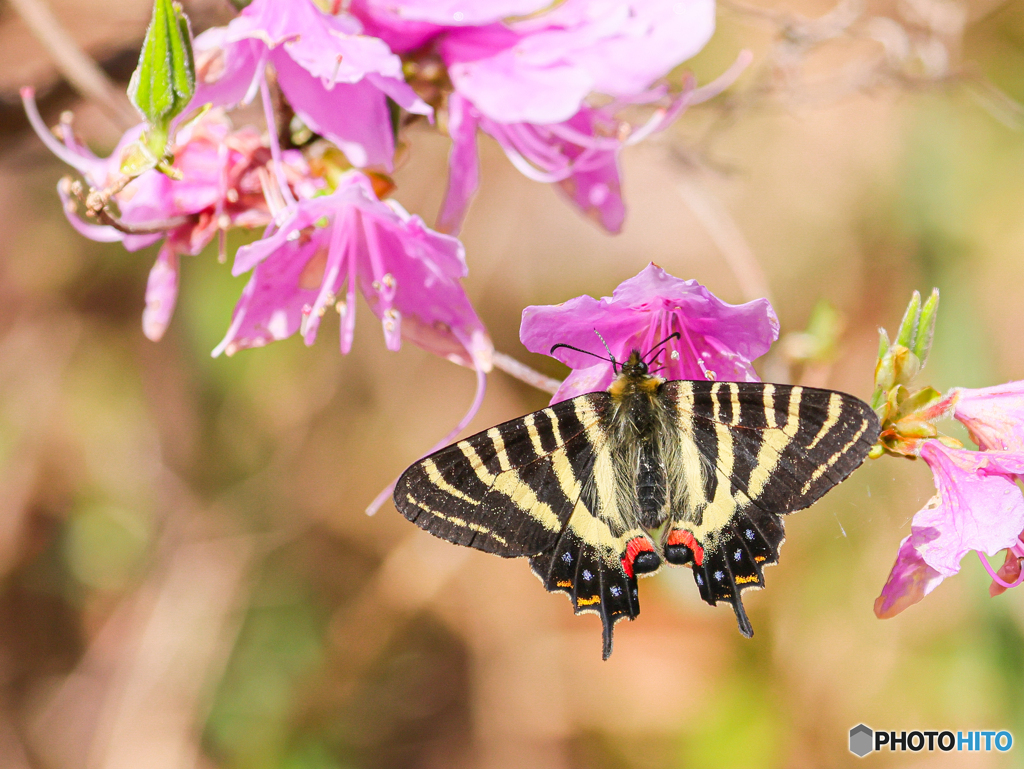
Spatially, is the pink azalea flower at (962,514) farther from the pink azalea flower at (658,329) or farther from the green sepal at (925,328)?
the pink azalea flower at (658,329)

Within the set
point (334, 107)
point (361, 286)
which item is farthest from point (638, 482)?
point (334, 107)

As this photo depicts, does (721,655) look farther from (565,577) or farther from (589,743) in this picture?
(565,577)

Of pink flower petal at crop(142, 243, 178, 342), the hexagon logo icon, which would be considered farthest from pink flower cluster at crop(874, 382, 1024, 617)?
the hexagon logo icon

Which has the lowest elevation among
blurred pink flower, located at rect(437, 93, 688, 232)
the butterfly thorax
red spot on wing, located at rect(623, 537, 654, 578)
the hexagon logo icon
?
the hexagon logo icon

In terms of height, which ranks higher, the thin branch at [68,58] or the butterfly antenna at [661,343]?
the thin branch at [68,58]

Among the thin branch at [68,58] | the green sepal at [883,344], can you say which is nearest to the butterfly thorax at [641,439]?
the green sepal at [883,344]

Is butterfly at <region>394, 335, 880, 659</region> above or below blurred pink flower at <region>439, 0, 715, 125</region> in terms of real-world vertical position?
below

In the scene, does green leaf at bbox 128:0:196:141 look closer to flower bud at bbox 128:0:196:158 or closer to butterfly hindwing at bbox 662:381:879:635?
flower bud at bbox 128:0:196:158

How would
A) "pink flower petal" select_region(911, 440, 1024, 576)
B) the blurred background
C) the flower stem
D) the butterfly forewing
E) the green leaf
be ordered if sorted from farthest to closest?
the blurred background
the flower stem
the butterfly forewing
"pink flower petal" select_region(911, 440, 1024, 576)
the green leaf
